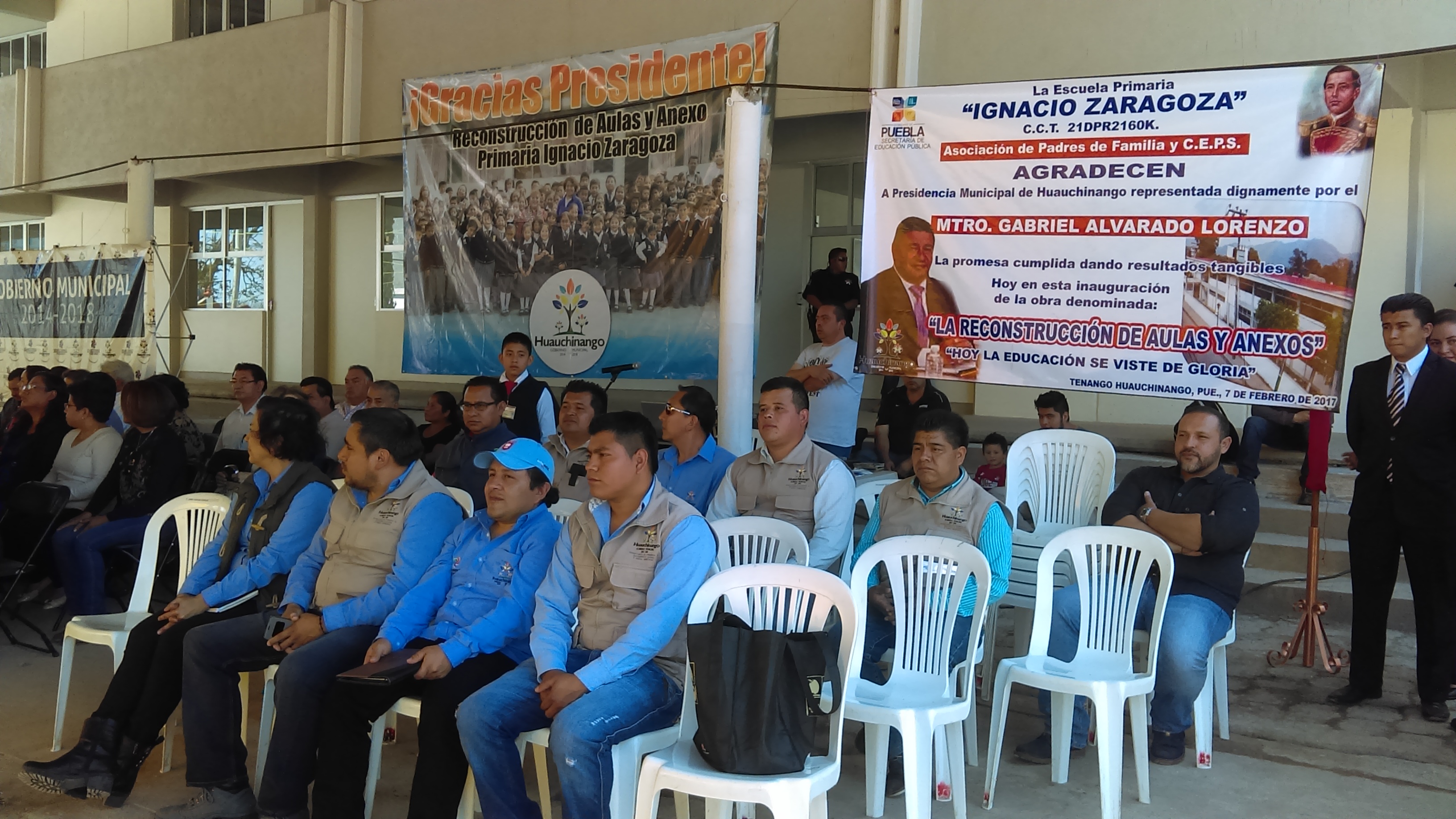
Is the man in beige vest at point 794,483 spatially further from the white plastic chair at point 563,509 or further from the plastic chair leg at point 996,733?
the plastic chair leg at point 996,733

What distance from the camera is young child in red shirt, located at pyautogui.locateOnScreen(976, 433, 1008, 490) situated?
6.38 m

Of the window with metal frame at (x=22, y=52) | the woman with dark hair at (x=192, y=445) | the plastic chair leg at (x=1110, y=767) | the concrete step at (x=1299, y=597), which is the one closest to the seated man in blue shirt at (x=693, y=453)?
the plastic chair leg at (x=1110, y=767)

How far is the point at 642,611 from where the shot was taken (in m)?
3.05

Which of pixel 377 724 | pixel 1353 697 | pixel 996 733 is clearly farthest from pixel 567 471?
pixel 1353 697

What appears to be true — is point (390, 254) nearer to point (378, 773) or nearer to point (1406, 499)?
point (378, 773)

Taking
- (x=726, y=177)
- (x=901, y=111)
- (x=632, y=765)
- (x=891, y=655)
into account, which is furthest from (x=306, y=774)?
(x=901, y=111)

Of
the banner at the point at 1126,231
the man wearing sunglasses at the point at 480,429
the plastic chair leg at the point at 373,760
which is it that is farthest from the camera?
the man wearing sunglasses at the point at 480,429

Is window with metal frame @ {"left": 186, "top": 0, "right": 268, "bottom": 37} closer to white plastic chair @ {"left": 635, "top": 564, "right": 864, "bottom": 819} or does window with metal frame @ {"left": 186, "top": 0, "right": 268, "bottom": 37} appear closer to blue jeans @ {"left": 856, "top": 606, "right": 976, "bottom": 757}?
blue jeans @ {"left": 856, "top": 606, "right": 976, "bottom": 757}

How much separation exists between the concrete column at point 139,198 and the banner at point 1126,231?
7034 mm

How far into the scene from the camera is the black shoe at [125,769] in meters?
3.45

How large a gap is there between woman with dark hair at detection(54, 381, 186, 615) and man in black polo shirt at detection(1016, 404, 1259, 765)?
4157 mm

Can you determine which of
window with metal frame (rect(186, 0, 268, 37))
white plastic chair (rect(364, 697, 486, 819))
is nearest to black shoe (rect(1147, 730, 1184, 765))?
white plastic chair (rect(364, 697, 486, 819))

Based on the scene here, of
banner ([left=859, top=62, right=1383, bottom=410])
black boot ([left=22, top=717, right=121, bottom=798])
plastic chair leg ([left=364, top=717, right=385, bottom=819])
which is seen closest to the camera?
plastic chair leg ([left=364, top=717, right=385, bottom=819])

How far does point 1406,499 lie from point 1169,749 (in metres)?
1.48
